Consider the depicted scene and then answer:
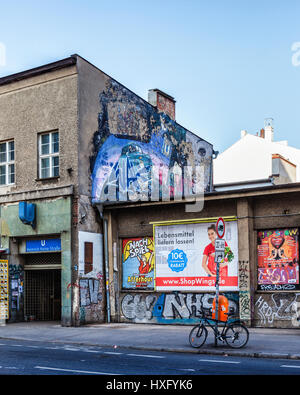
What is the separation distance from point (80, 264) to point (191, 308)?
408cm

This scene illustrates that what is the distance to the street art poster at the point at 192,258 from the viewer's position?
1817cm

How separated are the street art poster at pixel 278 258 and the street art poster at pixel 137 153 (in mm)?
3394

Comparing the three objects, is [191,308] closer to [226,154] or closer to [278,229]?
[278,229]

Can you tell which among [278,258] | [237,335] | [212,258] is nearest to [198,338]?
[237,335]

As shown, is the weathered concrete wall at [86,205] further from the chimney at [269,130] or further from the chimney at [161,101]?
the chimney at [269,130]

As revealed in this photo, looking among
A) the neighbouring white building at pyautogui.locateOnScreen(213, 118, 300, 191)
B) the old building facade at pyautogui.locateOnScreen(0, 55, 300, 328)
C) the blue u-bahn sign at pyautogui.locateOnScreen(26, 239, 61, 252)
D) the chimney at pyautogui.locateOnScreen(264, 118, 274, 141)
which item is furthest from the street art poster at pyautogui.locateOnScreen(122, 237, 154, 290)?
the chimney at pyautogui.locateOnScreen(264, 118, 274, 141)

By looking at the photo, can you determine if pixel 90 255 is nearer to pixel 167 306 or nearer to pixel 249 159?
pixel 167 306

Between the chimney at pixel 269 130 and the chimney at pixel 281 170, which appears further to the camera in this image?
the chimney at pixel 269 130

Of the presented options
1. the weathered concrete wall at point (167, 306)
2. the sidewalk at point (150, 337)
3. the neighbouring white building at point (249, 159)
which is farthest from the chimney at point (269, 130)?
the sidewalk at point (150, 337)

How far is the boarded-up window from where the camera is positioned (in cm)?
1956

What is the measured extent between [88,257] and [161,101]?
381 inches
